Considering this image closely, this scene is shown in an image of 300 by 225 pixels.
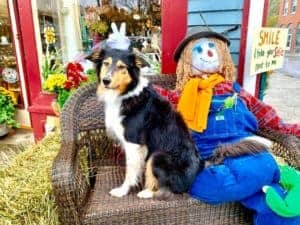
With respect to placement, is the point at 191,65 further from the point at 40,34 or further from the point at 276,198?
the point at 40,34

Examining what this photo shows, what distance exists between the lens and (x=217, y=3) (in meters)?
2.14

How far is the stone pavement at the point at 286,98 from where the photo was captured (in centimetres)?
430

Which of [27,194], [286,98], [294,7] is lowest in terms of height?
[286,98]

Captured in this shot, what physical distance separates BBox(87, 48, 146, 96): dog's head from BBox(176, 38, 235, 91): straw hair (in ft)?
1.50

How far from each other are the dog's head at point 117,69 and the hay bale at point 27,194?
2.46 ft

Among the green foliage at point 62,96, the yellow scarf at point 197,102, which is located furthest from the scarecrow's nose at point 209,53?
the green foliage at point 62,96

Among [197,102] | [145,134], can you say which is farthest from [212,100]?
[145,134]

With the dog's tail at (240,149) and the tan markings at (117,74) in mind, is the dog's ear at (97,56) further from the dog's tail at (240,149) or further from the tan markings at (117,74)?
the dog's tail at (240,149)

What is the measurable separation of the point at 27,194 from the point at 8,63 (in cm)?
245

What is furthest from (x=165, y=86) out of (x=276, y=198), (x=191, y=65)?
(x=276, y=198)

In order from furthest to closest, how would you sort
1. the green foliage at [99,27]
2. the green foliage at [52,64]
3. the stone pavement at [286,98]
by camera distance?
1. the stone pavement at [286,98]
2. the green foliage at [52,64]
3. the green foliage at [99,27]

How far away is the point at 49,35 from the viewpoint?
2914 millimetres

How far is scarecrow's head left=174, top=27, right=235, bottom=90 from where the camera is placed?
5.86ft

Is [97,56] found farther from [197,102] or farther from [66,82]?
[66,82]
